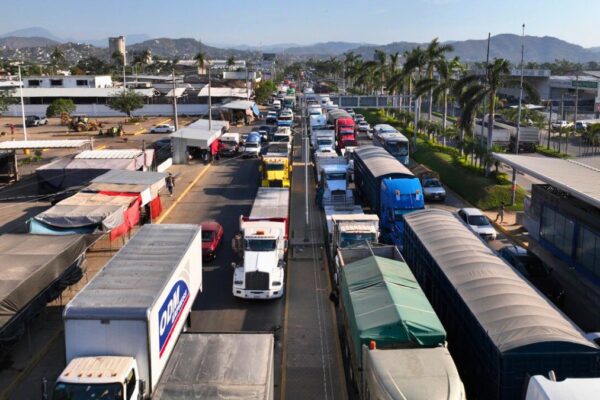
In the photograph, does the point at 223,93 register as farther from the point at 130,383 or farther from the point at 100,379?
the point at 100,379

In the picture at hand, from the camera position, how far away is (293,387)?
50.8ft

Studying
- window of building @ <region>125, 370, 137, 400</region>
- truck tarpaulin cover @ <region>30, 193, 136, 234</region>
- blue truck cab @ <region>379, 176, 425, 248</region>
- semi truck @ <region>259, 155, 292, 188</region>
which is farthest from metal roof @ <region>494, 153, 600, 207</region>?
truck tarpaulin cover @ <region>30, 193, 136, 234</region>

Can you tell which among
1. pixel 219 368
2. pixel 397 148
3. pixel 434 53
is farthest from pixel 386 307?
pixel 434 53

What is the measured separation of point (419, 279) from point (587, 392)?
33.2 ft

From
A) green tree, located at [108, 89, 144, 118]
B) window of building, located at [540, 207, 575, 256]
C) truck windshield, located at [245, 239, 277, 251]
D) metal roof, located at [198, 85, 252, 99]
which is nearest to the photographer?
truck windshield, located at [245, 239, 277, 251]

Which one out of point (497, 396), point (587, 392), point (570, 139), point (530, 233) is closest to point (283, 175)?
point (530, 233)

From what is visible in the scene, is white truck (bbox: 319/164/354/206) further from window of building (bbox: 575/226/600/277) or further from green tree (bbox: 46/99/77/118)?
green tree (bbox: 46/99/77/118)

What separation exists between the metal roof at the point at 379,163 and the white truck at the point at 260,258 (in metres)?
6.60

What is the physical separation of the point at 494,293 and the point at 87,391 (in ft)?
30.2

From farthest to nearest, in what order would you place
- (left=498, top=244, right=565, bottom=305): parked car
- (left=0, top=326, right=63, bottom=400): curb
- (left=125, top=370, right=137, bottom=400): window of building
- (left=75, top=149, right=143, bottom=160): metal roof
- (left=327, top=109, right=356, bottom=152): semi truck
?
(left=327, top=109, right=356, bottom=152): semi truck → (left=75, top=149, right=143, bottom=160): metal roof → (left=498, top=244, right=565, bottom=305): parked car → (left=0, top=326, right=63, bottom=400): curb → (left=125, top=370, right=137, bottom=400): window of building

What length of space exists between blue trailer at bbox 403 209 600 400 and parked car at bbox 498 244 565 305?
15.0 feet

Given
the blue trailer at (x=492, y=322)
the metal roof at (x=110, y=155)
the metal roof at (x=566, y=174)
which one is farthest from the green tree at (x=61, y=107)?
the blue trailer at (x=492, y=322)

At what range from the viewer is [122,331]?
13.0 m

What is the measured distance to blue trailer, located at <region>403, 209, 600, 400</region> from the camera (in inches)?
475
